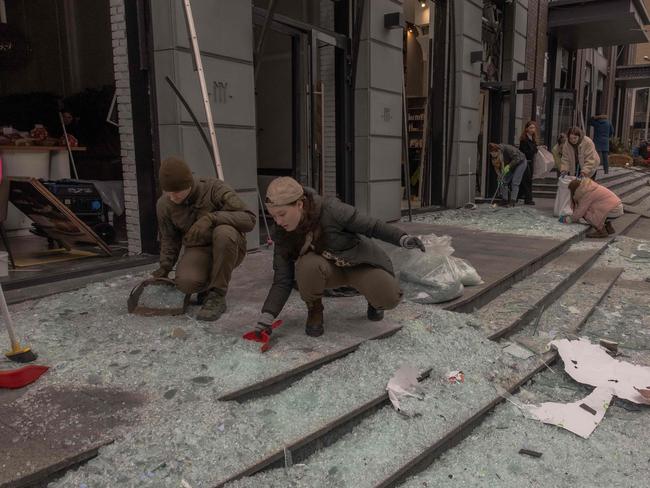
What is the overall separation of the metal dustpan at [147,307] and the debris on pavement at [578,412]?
2494 millimetres

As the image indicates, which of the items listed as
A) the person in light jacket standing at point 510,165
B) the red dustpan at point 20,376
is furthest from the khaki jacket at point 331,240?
the person in light jacket standing at point 510,165

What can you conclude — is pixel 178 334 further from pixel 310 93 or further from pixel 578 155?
pixel 578 155

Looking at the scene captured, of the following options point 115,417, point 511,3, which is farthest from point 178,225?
point 511,3

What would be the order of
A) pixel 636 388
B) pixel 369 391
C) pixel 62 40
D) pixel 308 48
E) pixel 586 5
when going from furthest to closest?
pixel 586 5
pixel 62 40
pixel 308 48
pixel 636 388
pixel 369 391

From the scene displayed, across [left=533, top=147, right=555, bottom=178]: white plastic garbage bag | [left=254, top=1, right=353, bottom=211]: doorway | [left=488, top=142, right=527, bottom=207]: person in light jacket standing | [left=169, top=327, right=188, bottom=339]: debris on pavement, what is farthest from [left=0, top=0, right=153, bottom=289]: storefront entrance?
[left=533, top=147, right=555, bottom=178]: white plastic garbage bag

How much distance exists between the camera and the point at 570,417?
332 cm

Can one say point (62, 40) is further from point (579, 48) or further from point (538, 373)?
point (579, 48)

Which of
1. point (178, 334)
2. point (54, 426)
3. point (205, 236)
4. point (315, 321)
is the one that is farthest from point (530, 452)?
point (205, 236)

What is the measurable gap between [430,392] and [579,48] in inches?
828

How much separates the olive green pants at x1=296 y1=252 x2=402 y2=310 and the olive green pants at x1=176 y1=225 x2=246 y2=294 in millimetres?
656

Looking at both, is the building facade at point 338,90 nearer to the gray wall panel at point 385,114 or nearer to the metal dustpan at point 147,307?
the gray wall panel at point 385,114

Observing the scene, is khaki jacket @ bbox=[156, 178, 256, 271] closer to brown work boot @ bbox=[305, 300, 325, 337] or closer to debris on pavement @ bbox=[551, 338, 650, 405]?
brown work boot @ bbox=[305, 300, 325, 337]

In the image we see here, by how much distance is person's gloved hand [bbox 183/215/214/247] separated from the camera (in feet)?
13.0

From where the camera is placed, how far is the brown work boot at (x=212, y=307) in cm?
389
